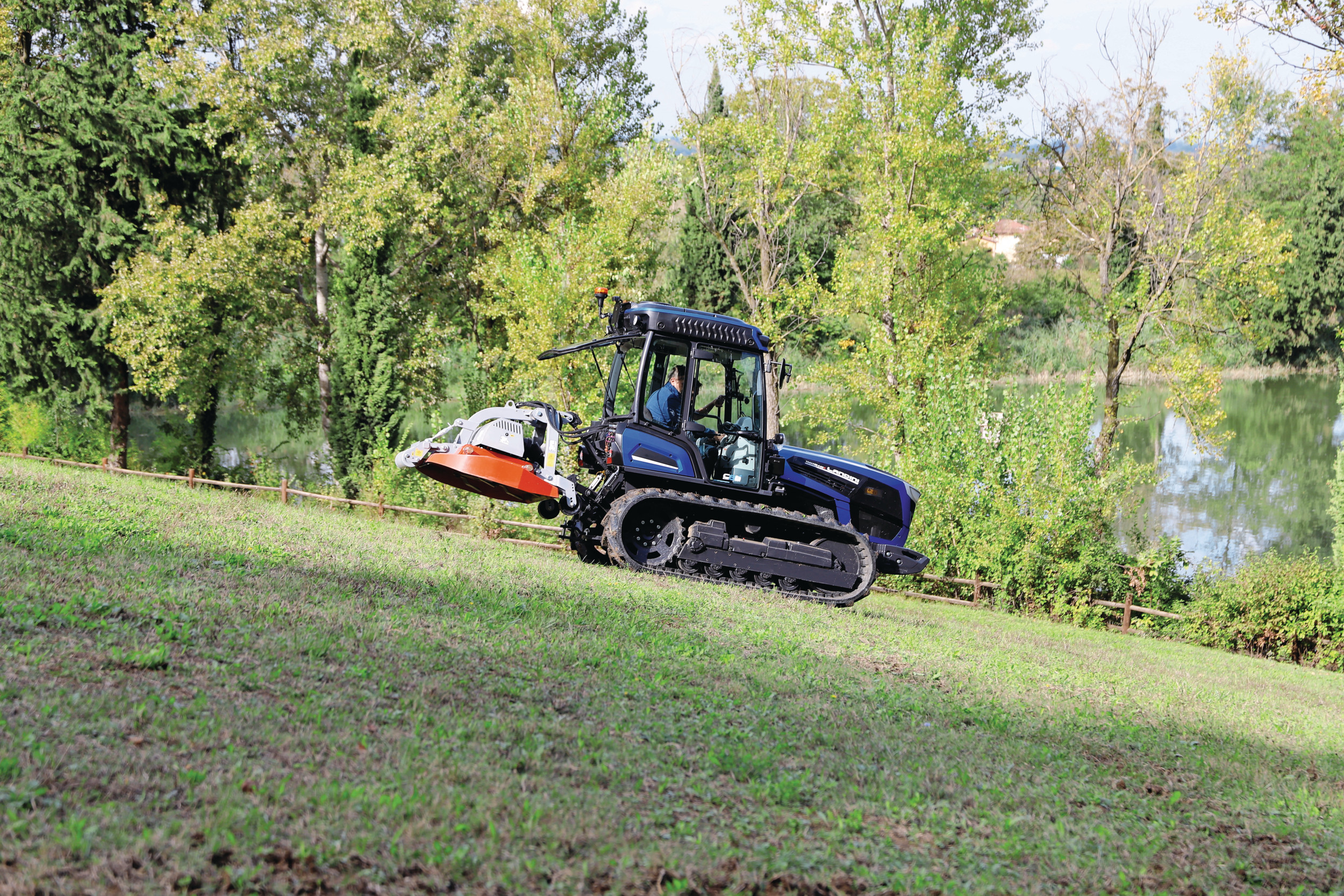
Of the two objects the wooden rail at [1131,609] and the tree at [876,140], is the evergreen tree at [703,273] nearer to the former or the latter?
the tree at [876,140]

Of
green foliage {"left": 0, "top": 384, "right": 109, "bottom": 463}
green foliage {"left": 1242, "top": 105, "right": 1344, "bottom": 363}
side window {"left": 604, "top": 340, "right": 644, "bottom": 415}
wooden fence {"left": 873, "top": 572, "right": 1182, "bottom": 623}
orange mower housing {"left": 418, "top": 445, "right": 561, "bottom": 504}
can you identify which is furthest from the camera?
green foliage {"left": 1242, "top": 105, "right": 1344, "bottom": 363}

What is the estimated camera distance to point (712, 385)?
37.7 ft

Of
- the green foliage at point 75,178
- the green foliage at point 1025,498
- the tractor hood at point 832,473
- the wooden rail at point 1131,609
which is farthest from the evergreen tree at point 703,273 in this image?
the tractor hood at point 832,473

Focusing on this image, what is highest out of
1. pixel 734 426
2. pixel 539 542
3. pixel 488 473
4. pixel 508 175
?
pixel 508 175

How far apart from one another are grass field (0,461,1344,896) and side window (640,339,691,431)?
239 centimetres

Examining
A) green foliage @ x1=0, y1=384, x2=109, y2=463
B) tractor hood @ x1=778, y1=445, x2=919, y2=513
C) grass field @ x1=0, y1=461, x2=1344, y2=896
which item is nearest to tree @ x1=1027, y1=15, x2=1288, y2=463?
tractor hood @ x1=778, y1=445, x2=919, y2=513

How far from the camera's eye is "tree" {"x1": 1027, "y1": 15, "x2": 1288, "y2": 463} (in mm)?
24438

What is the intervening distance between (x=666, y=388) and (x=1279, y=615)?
12.3 metres

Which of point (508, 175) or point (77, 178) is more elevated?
point (508, 175)

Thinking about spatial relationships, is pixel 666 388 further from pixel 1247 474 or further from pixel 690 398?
pixel 1247 474

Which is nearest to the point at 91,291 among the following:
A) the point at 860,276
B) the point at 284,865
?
the point at 860,276

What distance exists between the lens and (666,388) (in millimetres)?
11195

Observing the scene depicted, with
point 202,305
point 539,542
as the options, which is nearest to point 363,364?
point 202,305

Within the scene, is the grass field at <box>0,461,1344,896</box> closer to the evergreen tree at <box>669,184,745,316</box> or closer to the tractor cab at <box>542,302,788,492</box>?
the tractor cab at <box>542,302,788,492</box>
